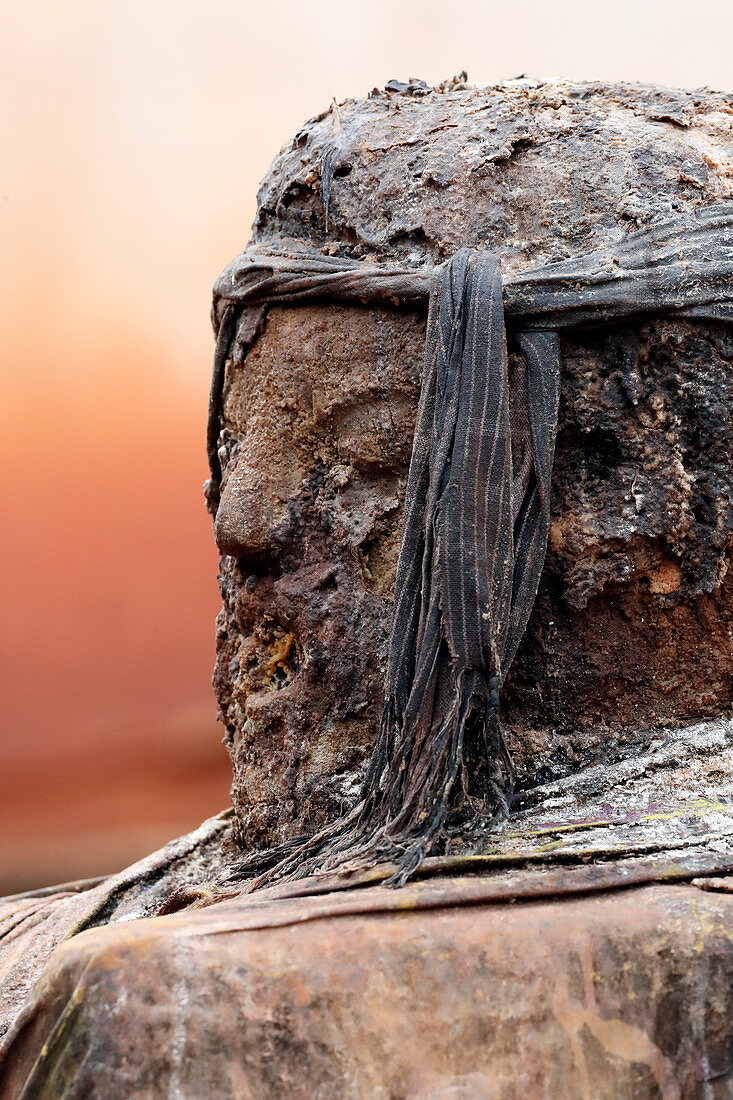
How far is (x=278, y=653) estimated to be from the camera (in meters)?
2.80

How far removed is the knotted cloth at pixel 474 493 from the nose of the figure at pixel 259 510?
1.45 ft

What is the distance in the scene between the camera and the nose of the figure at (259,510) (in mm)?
2664

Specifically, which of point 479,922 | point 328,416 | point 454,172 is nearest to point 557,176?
point 454,172

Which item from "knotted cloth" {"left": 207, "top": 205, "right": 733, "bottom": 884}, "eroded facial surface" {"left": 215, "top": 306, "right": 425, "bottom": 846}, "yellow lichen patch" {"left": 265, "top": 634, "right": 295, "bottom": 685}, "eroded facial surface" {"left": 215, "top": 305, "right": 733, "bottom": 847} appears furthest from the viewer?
"yellow lichen patch" {"left": 265, "top": 634, "right": 295, "bottom": 685}

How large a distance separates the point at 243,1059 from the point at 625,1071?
2.06 ft

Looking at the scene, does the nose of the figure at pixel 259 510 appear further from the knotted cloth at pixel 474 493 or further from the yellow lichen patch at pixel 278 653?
the knotted cloth at pixel 474 493

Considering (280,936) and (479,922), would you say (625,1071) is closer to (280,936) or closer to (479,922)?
(479,922)

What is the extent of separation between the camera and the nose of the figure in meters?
2.66

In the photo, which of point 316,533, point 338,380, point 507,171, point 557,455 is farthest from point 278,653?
point 507,171

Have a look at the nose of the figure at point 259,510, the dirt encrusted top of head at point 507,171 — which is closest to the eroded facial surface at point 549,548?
the nose of the figure at point 259,510

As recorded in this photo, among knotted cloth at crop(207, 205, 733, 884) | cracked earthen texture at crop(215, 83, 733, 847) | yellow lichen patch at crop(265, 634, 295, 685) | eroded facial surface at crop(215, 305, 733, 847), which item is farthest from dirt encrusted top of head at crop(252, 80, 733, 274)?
yellow lichen patch at crop(265, 634, 295, 685)

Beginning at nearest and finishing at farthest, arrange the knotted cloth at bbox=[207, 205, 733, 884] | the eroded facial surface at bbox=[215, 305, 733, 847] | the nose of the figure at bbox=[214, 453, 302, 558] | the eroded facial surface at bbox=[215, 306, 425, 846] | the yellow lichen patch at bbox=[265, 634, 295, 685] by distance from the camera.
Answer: the knotted cloth at bbox=[207, 205, 733, 884]
the eroded facial surface at bbox=[215, 305, 733, 847]
the eroded facial surface at bbox=[215, 306, 425, 846]
the nose of the figure at bbox=[214, 453, 302, 558]
the yellow lichen patch at bbox=[265, 634, 295, 685]

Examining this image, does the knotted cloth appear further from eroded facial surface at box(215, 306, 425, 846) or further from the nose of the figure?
the nose of the figure

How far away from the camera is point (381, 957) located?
5.84ft
